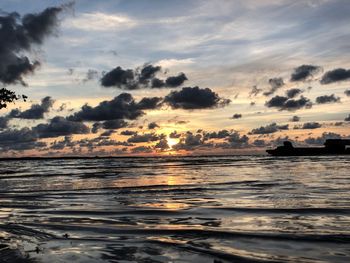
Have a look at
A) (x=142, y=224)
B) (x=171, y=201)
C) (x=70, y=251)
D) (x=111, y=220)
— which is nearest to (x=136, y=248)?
(x=70, y=251)

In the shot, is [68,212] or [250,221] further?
[68,212]

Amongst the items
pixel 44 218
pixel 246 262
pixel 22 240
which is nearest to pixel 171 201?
pixel 44 218

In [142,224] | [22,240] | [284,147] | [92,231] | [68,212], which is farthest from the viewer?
[284,147]

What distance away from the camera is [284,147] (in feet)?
523

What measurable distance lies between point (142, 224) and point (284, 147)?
155 m

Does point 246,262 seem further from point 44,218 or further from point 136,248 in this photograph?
point 44,218

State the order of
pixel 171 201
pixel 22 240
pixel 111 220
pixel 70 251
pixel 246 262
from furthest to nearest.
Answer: pixel 171 201 → pixel 111 220 → pixel 22 240 → pixel 70 251 → pixel 246 262

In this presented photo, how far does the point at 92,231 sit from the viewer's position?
9.84 m

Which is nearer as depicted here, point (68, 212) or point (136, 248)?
point (136, 248)

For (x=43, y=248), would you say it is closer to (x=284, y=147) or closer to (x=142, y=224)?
(x=142, y=224)

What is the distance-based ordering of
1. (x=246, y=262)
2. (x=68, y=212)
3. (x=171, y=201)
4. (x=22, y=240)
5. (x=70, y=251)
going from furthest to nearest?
(x=171, y=201) < (x=68, y=212) < (x=22, y=240) < (x=70, y=251) < (x=246, y=262)

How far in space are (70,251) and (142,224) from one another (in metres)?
3.69

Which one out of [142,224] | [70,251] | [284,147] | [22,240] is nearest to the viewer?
[70,251]

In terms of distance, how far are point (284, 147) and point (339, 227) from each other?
507 ft
